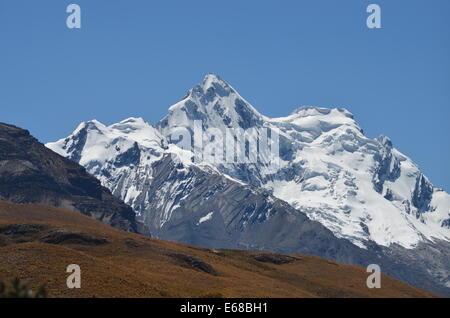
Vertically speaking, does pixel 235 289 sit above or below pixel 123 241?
below

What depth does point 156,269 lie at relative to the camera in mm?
138500

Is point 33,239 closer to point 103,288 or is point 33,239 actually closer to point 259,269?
point 259,269

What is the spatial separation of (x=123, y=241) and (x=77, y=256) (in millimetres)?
31296

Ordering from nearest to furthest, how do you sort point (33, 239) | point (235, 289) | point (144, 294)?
point (144, 294), point (235, 289), point (33, 239)

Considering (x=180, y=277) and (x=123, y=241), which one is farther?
(x=123, y=241)

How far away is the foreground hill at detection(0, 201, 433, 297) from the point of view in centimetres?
11775

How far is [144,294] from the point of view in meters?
113

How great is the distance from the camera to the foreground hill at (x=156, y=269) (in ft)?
386
